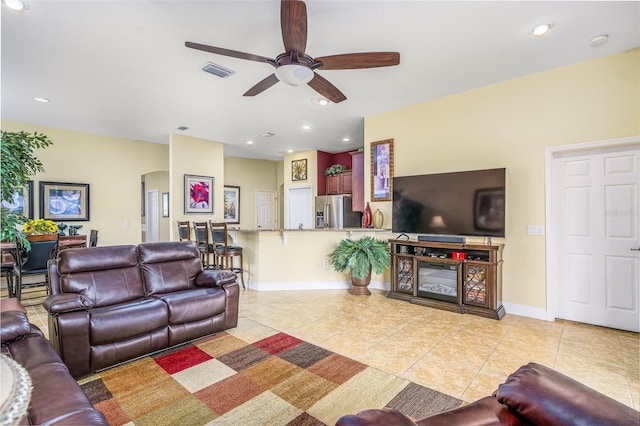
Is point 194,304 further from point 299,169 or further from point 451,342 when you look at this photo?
point 299,169

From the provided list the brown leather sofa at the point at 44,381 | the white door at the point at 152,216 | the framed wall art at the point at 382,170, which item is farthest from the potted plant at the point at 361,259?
the white door at the point at 152,216

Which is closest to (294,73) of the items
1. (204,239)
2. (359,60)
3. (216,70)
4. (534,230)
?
(359,60)

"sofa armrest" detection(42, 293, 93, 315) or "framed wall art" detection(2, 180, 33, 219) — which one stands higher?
"framed wall art" detection(2, 180, 33, 219)

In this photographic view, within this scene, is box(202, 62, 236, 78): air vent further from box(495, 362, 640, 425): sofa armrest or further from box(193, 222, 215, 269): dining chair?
box(495, 362, 640, 425): sofa armrest

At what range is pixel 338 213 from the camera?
714 cm

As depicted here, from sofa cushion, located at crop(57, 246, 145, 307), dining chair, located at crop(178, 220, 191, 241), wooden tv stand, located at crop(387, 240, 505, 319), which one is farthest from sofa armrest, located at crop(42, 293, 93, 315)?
wooden tv stand, located at crop(387, 240, 505, 319)

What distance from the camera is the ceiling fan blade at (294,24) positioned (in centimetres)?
203

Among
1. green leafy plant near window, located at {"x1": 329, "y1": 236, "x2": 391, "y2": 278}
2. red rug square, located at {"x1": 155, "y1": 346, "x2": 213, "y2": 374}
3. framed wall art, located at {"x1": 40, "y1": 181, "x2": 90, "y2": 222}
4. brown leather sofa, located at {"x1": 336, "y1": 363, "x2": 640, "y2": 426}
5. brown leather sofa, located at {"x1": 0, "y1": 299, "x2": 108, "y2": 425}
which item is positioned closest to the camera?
brown leather sofa, located at {"x1": 336, "y1": 363, "x2": 640, "y2": 426}

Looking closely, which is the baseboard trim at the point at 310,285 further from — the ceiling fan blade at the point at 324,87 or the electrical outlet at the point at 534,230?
the ceiling fan blade at the point at 324,87

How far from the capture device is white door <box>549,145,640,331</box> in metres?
3.19

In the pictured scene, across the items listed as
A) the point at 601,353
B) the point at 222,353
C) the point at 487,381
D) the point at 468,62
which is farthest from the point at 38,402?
the point at 468,62

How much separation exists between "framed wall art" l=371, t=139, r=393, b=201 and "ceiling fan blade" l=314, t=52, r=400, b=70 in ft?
7.77

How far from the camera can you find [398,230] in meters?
4.53

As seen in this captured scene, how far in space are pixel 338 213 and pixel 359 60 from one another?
4752mm
